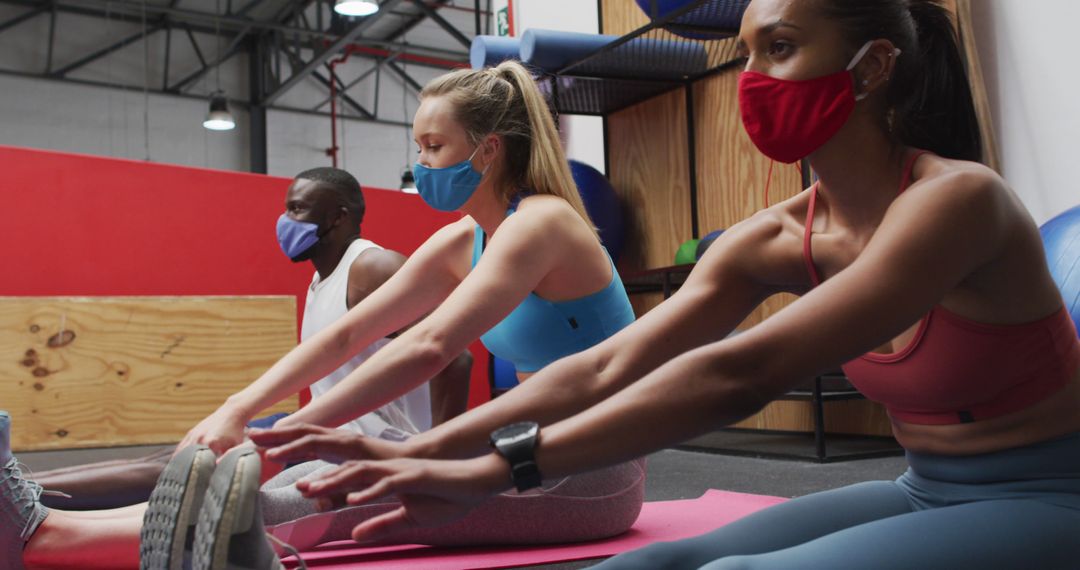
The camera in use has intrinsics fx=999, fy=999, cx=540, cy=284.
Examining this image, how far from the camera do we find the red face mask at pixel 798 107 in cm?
112

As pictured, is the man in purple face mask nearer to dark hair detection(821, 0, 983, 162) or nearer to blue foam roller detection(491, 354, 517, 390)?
dark hair detection(821, 0, 983, 162)

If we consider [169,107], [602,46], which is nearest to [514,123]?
[602,46]

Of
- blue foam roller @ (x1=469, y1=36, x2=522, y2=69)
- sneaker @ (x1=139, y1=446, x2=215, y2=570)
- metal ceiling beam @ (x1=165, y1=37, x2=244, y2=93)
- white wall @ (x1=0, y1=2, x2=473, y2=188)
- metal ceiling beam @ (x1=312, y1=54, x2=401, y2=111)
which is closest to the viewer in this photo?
sneaker @ (x1=139, y1=446, x2=215, y2=570)

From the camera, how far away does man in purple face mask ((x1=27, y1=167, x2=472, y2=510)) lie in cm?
218

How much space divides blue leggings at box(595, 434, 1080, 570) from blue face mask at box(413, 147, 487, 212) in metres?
1.01

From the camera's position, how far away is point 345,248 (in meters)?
2.87

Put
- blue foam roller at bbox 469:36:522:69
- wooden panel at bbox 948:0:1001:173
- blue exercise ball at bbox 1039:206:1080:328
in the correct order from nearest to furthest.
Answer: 1. blue exercise ball at bbox 1039:206:1080:328
2. wooden panel at bbox 948:0:1001:173
3. blue foam roller at bbox 469:36:522:69

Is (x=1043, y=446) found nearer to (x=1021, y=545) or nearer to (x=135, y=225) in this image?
(x=1021, y=545)

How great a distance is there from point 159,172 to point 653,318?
3996 millimetres

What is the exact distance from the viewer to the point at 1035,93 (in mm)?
3107

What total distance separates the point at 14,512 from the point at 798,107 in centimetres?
142

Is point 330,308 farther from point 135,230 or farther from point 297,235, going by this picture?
point 135,230

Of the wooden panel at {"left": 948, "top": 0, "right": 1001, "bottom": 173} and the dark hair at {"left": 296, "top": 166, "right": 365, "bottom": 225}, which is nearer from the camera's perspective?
the dark hair at {"left": 296, "top": 166, "right": 365, "bottom": 225}

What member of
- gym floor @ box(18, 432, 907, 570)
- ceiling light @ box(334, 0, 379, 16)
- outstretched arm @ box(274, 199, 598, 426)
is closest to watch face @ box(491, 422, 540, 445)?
→ outstretched arm @ box(274, 199, 598, 426)
